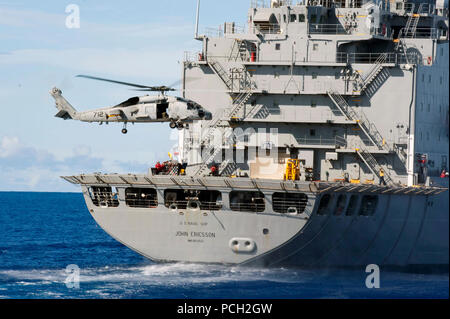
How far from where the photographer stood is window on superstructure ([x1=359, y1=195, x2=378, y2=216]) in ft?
127

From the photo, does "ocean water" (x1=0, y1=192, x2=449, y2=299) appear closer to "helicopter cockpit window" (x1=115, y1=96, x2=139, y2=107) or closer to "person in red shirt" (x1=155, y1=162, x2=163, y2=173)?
"person in red shirt" (x1=155, y1=162, x2=163, y2=173)

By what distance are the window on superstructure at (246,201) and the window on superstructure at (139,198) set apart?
3630mm

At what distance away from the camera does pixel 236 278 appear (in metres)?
35.6

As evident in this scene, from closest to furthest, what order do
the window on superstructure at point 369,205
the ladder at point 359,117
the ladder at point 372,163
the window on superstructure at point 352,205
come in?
the window on superstructure at point 352,205 < the window on superstructure at point 369,205 < the ladder at point 372,163 < the ladder at point 359,117

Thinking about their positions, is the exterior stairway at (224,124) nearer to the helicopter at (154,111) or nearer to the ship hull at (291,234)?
the helicopter at (154,111)

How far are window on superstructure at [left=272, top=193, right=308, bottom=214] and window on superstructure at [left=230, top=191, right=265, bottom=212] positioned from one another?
572mm

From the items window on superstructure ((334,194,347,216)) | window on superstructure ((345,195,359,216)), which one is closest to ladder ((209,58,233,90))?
window on superstructure ((334,194,347,216))

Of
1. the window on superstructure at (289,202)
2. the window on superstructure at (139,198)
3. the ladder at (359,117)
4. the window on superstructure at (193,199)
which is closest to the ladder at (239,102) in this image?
the ladder at (359,117)

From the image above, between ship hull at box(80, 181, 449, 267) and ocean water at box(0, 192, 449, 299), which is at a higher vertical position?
ship hull at box(80, 181, 449, 267)

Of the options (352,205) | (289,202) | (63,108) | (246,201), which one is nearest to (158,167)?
(246,201)

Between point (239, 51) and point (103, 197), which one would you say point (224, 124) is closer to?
point (239, 51)

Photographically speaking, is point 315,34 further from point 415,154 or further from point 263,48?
point 415,154

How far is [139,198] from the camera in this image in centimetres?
3831

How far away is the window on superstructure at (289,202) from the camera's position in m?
36.3
